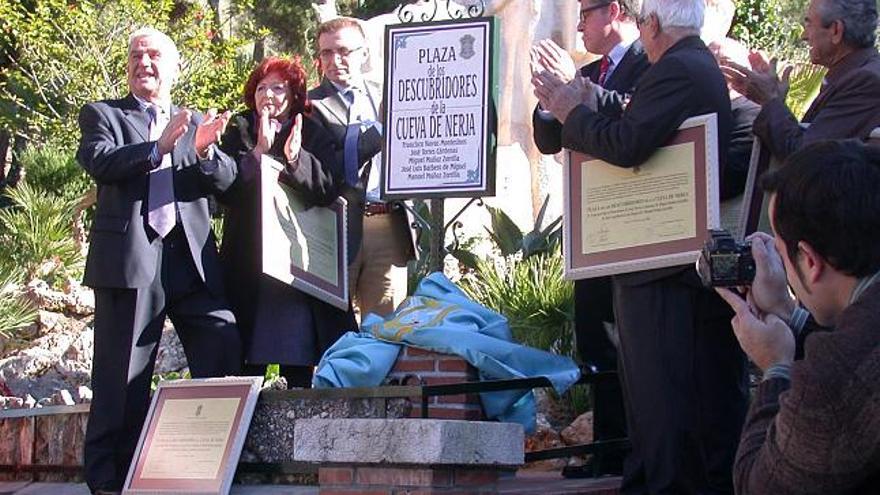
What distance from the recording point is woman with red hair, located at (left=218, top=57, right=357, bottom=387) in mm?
6406

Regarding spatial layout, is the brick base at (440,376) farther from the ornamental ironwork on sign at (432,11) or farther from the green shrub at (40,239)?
the green shrub at (40,239)

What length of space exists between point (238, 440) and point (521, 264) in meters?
4.73

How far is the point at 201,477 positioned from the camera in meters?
5.67

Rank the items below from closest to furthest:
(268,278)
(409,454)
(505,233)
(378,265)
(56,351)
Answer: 1. (409,454)
2. (268,278)
3. (378,265)
4. (505,233)
5. (56,351)

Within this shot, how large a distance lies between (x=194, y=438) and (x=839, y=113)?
2633 millimetres

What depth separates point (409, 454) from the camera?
4.84m

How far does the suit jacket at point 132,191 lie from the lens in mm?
6004

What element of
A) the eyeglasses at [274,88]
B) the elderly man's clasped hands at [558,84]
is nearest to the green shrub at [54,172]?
the eyeglasses at [274,88]

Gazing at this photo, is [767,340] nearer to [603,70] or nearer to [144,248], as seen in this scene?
[603,70]

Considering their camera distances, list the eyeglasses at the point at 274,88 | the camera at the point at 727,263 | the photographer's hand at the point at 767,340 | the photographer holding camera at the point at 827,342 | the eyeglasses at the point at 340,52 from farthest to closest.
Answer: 1. the eyeglasses at the point at 340,52
2. the eyeglasses at the point at 274,88
3. the camera at the point at 727,263
4. the photographer's hand at the point at 767,340
5. the photographer holding camera at the point at 827,342

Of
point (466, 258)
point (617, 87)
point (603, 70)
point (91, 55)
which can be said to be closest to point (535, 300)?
point (466, 258)

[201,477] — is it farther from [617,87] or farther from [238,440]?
[617,87]

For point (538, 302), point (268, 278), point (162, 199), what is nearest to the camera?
point (162, 199)

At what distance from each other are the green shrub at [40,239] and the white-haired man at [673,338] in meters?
10.6
